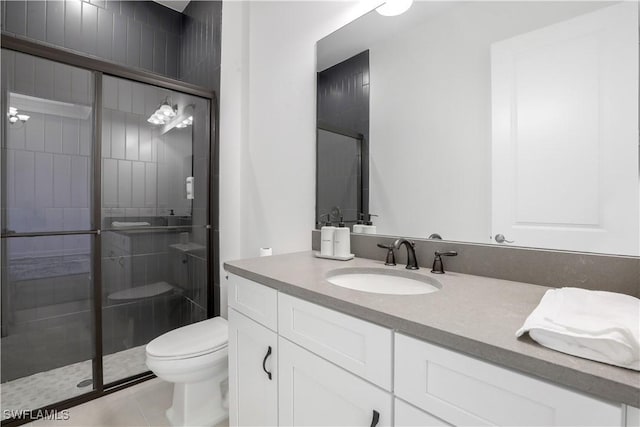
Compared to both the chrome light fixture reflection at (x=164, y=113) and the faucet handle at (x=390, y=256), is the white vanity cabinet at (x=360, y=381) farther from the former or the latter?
the chrome light fixture reflection at (x=164, y=113)

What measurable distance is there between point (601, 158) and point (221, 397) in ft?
6.33

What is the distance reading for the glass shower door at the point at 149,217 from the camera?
191cm

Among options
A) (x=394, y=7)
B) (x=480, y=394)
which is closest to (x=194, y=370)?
(x=480, y=394)

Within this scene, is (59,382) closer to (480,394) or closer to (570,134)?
(480,394)

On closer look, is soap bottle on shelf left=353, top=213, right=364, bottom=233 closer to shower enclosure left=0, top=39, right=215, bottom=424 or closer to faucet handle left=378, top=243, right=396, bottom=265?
faucet handle left=378, top=243, right=396, bottom=265

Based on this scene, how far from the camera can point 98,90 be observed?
1784mm

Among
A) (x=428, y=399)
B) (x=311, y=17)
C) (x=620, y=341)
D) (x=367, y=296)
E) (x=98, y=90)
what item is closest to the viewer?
(x=620, y=341)

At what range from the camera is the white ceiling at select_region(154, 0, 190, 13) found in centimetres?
260

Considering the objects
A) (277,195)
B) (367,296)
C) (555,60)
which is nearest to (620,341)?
(367,296)

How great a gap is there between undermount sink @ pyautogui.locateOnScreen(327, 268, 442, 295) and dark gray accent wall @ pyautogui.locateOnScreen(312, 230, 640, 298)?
0.11 meters

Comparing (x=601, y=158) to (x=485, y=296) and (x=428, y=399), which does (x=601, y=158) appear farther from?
(x=428, y=399)

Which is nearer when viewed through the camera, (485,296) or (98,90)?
(485,296)

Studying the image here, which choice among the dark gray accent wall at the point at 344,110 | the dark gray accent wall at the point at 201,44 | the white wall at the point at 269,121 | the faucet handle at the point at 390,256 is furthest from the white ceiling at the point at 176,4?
the faucet handle at the point at 390,256

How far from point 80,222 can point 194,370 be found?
3.81 ft
